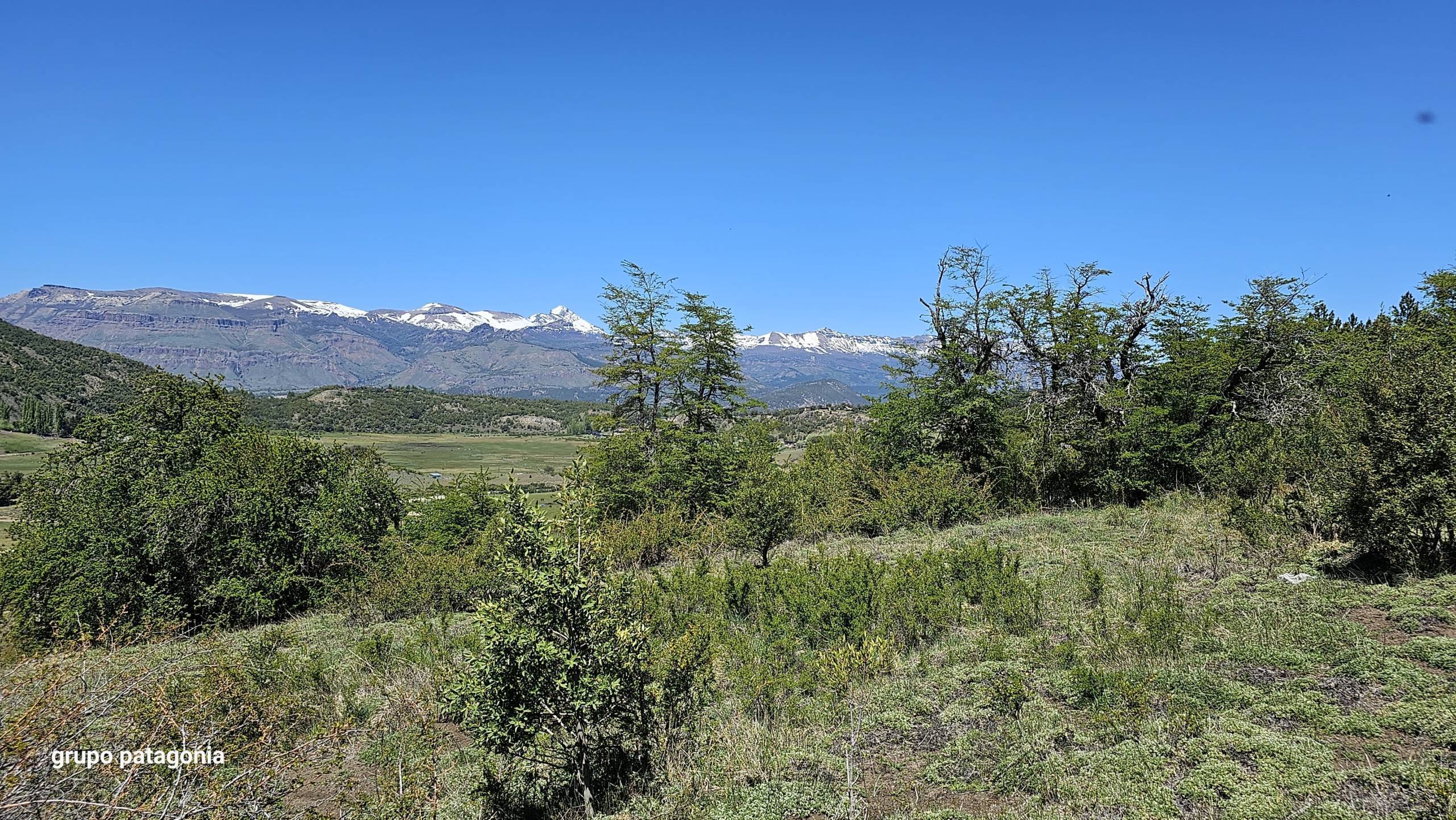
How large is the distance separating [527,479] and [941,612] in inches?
4178

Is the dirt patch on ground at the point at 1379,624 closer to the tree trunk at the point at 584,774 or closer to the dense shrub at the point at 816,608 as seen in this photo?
the dense shrub at the point at 816,608

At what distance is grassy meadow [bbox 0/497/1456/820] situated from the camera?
4.64 m

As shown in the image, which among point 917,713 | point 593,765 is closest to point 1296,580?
point 917,713

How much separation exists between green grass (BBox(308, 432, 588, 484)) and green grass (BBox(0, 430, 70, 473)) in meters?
36.6

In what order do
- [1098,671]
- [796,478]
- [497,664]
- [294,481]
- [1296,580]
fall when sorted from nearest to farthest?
[497,664] → [1098,671] → [1296,580] → [294,481] → [796,478]

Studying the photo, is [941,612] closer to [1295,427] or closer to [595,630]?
[595,630]

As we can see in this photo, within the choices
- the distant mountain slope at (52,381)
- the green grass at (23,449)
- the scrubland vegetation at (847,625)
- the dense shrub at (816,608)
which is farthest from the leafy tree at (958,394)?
the distant mountain slope at (52,381)

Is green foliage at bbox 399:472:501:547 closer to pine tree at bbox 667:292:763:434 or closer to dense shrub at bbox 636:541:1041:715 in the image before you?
pine tree at bbox 667:292:763:434

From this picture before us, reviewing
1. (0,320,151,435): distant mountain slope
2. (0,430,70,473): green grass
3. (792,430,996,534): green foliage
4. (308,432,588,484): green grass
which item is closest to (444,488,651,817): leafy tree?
(792,430,996,534): green foliage

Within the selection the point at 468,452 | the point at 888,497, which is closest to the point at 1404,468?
the point at 888,497

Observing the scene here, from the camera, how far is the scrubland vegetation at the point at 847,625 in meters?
5.13

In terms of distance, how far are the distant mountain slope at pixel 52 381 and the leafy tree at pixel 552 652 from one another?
163091 millimetres

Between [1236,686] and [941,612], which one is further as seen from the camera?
[941,612]

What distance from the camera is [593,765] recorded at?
6.11m
